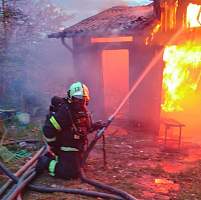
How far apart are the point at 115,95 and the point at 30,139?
21.3 feet

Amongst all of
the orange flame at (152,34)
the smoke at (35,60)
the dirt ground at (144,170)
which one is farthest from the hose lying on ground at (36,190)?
the smoke at (35,60)

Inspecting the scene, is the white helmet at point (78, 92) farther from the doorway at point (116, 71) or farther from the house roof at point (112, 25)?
the doorway at point (116, 71)

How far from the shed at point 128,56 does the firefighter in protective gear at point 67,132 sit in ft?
13.9

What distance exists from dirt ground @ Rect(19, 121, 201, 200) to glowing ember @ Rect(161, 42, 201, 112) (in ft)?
7.26

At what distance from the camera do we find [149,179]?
22.0ft

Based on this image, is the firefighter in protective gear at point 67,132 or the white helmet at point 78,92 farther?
the white helmet at point 78,92

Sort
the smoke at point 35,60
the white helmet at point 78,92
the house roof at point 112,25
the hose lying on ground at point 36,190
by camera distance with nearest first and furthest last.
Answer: the hose lying on ground at point 36,190, the white helmet at point 78,92, the house roof at point 112,25, the smoke at point 35,60

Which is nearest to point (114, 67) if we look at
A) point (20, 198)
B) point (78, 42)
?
point (78, 42)

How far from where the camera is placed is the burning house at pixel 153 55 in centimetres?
996

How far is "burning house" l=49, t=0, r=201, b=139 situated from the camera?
9961 mm

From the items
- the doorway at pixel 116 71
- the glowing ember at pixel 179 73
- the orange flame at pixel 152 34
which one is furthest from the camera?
the doorway at pixel 116 71

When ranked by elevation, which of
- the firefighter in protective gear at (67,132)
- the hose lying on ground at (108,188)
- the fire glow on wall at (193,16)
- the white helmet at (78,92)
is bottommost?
the hose lying on ground at (108,188)

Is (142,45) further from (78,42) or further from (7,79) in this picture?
(7,79)

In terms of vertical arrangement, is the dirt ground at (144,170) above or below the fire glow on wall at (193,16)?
below
